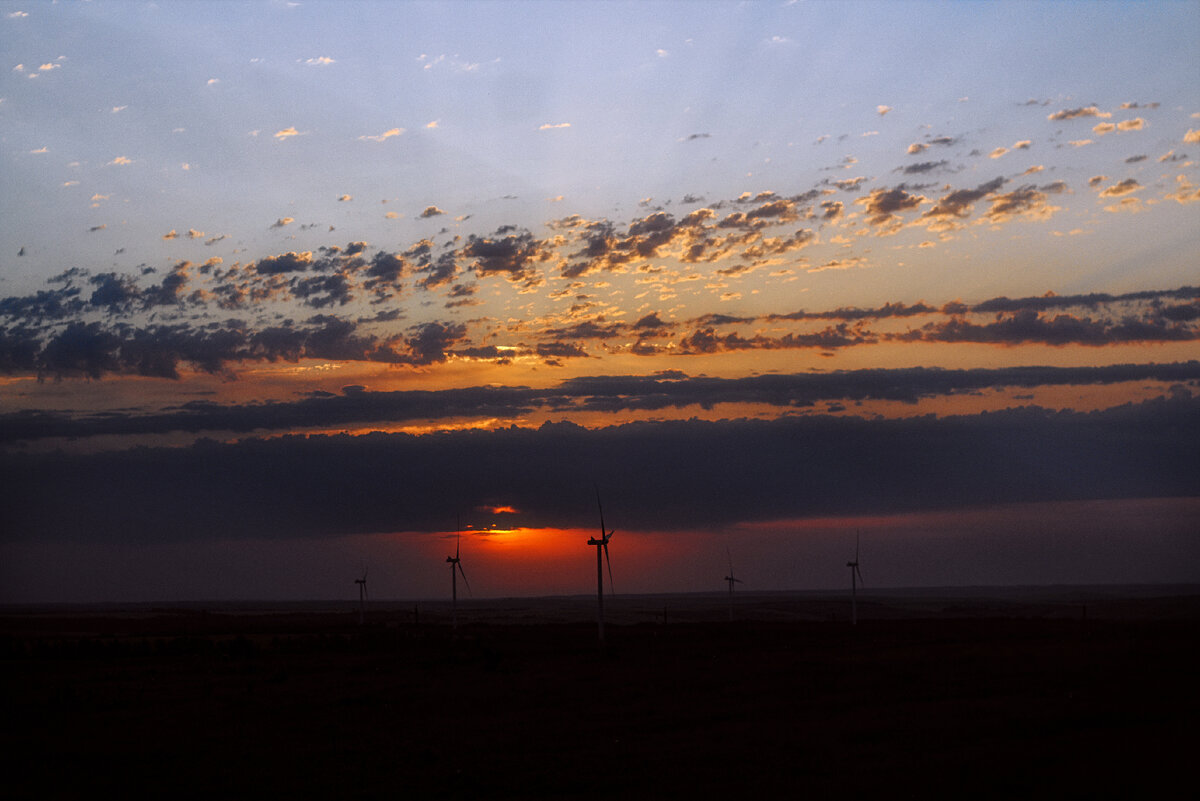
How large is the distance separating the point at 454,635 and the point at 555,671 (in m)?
41.7

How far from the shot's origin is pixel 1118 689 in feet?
122

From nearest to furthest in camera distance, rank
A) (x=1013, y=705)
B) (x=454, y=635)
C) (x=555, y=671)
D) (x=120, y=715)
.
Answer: (x=1013, y=705)
(x=120, y=715)
(x=555, y=671)
(x=454, y=635)

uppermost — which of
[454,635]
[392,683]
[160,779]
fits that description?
[160,779]

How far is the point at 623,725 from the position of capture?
31.3 meters

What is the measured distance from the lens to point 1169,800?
18984 millimetres

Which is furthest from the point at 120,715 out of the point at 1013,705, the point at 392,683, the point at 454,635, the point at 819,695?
the point at 454,635

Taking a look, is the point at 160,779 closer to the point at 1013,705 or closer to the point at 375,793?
the point at 375,793

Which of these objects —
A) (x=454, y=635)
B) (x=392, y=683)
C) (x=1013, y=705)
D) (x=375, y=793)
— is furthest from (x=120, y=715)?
(x=454, y=635)

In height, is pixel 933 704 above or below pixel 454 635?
above

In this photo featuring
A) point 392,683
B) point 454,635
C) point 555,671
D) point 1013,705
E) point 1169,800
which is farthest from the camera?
point 454,635

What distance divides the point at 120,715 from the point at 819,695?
2627 cm

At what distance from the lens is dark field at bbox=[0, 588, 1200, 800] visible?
22531 millimetres

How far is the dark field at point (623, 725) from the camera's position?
22.5 m

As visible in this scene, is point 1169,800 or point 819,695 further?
point 819,695
